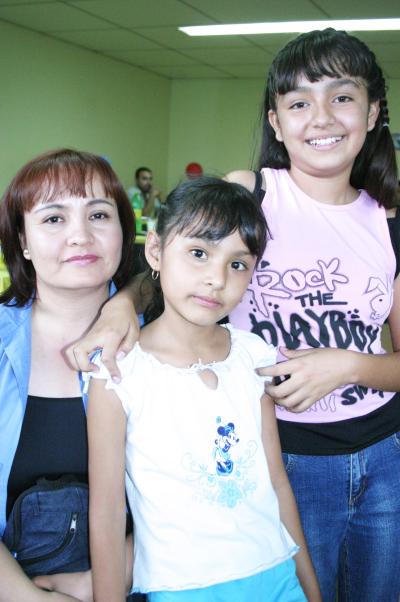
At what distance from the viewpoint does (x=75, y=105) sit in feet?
26.3

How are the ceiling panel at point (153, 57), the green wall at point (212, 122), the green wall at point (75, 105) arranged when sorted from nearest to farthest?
the green wall at point (75, 105) < the ceiling panel at point (153, 57) < the green wall at point (212, 122)

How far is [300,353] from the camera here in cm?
119

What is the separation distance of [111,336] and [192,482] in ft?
0.94

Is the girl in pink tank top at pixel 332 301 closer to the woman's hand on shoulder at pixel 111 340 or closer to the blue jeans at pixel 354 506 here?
the blue jeans at pixel 354 506

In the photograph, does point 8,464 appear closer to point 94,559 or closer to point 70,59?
point 94,559

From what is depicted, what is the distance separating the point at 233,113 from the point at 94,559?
966 cm

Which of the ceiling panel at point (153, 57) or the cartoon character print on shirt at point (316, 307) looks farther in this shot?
the ceiling panel at point (153, 57)

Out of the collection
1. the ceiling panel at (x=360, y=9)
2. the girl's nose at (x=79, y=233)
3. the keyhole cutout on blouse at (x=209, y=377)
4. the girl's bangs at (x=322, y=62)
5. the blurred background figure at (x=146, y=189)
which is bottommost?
the blurred background figure at (x=146, y=189)

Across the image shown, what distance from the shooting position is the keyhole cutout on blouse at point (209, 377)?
1164 mm

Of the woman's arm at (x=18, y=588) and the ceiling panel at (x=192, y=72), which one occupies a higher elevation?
the ceiling panel at (x=192, y=72)

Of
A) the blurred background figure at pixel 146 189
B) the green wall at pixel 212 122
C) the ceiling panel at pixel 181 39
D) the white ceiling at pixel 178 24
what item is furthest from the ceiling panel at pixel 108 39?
the green wall at pixel 212 122

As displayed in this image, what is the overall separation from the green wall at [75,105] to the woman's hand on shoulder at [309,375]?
6.37 meters

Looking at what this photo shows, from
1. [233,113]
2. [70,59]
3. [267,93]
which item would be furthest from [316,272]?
[233,113]

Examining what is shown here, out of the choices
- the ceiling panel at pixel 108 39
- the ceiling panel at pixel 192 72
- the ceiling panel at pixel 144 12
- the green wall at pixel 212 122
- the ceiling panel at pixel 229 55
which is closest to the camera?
Result: the ceiling panel at pixel 144 12
